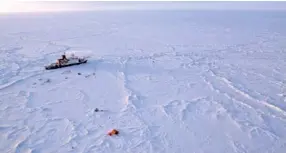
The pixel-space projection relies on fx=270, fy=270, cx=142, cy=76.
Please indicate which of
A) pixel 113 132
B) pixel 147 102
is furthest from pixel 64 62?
pixel 113 132

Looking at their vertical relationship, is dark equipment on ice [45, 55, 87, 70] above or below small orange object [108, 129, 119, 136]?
above

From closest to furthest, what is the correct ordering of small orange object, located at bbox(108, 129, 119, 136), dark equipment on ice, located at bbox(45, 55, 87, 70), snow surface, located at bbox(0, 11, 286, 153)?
snow surface, located at bbox(0, 11, 286, 153)
small orange object, located at bbox(108, 129, 119, 136)
dark equipment on ice, located at bbox(45, 55, 87, 70)

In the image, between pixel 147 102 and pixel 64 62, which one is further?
pixel 64 62

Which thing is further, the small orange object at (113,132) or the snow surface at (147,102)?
the small orange object at (113,132)

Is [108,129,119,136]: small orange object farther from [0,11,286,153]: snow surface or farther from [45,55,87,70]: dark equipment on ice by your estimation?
[45,55,87,70]: dark equipment on ice

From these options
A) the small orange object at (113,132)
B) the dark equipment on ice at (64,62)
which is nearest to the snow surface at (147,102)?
the small orange object at (113,132)

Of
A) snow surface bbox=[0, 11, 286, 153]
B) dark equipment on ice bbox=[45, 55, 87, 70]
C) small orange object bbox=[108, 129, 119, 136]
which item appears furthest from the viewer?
dark equipment on ice bbox=[45, 55, 87, 70]

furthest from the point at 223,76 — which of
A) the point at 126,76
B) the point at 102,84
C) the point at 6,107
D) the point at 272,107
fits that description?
the point at 6,107

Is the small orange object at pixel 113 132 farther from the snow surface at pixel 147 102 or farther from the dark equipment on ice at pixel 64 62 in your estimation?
the dark equipment on ice at pixel 64 62

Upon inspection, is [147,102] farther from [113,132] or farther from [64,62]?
[64,62]

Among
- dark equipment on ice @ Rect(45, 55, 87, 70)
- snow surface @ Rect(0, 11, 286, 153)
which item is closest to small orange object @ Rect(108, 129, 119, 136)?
snow surface @ Rect(0, 11, 286, 153)

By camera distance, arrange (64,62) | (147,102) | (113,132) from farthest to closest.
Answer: (64,62) < (147,102) < (113,132)

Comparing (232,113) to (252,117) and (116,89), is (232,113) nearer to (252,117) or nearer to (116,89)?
(252,117)
